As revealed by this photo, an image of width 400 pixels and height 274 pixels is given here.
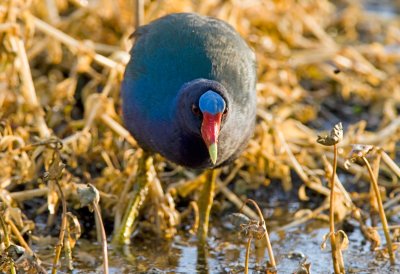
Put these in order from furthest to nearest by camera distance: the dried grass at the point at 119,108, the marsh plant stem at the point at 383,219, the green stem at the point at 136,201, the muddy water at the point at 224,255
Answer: the dried grass at the point at 119,108
the green stem at the point at 136,201
the muddy water at the point at 224,255
the marsh plant stem at the point at 383,219

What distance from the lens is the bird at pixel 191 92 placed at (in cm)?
367

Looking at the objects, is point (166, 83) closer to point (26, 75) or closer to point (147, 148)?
point (147, 148)

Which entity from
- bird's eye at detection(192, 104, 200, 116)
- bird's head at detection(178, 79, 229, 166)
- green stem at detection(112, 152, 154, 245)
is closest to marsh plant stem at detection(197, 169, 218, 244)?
green stem at detection(112, 152, 154, 245)

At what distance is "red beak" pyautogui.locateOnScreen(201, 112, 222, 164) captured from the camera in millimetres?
3572

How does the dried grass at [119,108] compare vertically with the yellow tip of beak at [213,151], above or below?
above

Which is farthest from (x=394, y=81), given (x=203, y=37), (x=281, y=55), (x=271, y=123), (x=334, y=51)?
(x=203, y=37)

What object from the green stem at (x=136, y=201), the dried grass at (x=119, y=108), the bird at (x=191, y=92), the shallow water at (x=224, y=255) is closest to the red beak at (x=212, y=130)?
the bird at (x=191, y=92)

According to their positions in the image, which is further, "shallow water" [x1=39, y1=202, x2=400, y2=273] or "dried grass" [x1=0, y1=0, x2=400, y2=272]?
"dried grass" [x1=0, y1=0, x2=400, y2=272]

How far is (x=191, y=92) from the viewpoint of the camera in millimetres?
3697

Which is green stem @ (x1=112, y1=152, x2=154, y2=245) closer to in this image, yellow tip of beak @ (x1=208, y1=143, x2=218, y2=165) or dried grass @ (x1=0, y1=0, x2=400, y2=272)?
dried grass @ (x1=0, y1=0, x2=400, y2=272)

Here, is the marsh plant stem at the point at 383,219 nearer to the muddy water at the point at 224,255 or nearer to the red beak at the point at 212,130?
the muddy water at the point at 224,255

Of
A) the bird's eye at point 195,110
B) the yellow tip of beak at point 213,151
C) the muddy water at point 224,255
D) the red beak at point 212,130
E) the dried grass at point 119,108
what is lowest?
the muddy water at point 224,255

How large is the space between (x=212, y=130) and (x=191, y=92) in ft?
0.70

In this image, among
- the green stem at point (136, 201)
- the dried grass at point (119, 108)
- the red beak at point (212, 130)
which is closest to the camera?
the red beak at point (212, 130)
